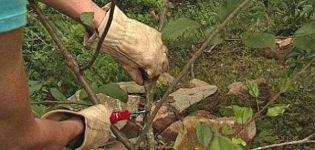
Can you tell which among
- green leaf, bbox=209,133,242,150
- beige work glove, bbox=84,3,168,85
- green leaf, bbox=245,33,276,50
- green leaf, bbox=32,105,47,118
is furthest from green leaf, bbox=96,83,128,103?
green leaf, bbox=209,133,242,150

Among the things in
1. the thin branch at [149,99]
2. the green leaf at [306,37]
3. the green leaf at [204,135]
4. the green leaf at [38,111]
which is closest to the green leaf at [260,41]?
the green leaf at [306,37]

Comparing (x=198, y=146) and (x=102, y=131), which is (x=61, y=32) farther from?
(x=102, y=131)

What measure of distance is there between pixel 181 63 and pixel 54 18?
3.45 feet

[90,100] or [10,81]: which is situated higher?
[10,81]

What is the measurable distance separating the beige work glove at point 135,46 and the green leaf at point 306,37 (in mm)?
427

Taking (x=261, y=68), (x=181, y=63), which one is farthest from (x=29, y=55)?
(x=261, y=68)

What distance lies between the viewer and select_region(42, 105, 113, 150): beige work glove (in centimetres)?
148

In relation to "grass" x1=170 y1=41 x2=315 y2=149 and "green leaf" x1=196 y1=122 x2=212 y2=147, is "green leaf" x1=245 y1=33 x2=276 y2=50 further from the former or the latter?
"grass" x1=170 y1=41 x2=315 y2=149

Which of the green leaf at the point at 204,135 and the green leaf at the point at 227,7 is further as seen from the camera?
the green leaf at the point at 227,7

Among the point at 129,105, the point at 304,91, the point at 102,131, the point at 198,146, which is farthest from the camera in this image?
the point at 304,91

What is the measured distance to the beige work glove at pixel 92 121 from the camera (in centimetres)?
148

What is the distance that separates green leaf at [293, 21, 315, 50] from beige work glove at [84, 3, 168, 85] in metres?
0.43

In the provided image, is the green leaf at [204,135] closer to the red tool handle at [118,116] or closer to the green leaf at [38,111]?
the red tool handle at [118,116]

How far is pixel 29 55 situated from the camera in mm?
3994
